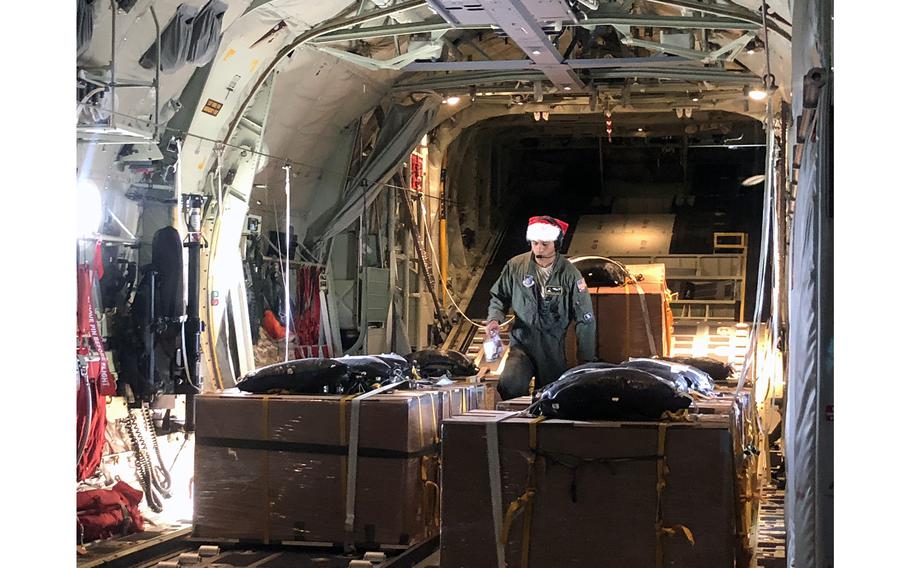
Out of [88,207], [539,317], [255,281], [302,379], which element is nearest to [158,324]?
[88,207]

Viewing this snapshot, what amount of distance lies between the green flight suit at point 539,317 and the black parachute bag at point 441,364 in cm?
64

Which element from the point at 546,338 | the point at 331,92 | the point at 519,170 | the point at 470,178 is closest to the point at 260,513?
the point at 546,338

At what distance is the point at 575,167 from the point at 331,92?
8990mm

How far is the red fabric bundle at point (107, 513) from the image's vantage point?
6.74m

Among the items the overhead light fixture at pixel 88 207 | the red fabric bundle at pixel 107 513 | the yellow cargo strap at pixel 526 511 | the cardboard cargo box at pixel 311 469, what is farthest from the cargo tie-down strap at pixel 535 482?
the overhead light fixture at pixel 88 207

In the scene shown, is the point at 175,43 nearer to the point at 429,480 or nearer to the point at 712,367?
the point at 429,480

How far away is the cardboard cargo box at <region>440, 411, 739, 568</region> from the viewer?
454cm

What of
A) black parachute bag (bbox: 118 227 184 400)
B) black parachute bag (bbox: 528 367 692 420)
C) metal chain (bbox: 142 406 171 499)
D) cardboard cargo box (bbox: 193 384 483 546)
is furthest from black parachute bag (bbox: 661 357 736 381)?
metal chain (bbox: 142 406 171 499)

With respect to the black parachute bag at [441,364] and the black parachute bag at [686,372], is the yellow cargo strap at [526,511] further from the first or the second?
the black parachute bag at [441,364]

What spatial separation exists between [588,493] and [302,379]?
2300 mm

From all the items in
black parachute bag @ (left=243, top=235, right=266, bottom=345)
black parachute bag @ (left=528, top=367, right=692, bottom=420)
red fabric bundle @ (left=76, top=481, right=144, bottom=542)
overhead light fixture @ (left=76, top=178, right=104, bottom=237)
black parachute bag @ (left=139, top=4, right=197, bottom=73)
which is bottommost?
red fabric bundle @ (left=76, top=481, right=144, bottom=542)

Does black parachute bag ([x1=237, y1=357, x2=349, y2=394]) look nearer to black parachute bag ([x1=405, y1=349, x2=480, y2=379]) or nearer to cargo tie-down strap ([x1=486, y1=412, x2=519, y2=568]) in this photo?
cargo tie-down strap ([x1=486, y1=412, x2=519, y2=568])

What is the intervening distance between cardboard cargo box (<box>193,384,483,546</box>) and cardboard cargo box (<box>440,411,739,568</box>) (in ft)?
3.89

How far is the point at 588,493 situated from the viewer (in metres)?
4.66
